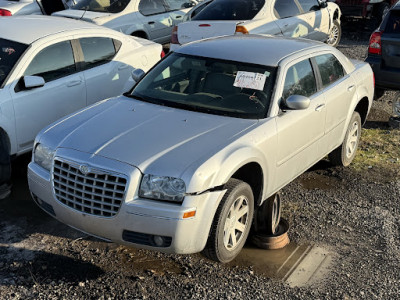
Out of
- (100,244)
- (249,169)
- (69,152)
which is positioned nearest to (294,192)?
(249,169)

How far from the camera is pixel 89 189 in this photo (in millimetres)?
4430

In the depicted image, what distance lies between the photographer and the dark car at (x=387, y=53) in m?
8.55

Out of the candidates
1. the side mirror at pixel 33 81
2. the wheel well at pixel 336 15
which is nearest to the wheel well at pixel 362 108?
the side mirror at pixel 33 81

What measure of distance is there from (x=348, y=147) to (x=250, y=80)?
2.13 m

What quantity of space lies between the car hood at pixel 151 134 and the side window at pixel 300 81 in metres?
0.69

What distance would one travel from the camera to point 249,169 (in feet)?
16.3

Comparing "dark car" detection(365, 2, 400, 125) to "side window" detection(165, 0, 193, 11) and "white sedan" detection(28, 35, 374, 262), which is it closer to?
"white sedan" detection(28, 35, 374, 262)

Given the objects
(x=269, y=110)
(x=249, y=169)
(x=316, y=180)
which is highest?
(x=269, y=110)

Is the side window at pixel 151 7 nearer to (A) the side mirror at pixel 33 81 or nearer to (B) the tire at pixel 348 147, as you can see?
(A) the side mirror at pixel 33 81

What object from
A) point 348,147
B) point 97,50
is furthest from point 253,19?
point 348,147

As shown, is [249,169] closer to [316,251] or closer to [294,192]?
[316,251]

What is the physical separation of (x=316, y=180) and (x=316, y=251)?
171 centimetres

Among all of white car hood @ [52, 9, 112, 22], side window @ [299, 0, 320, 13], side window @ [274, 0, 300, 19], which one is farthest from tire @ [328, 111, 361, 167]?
white car hood @ [52, 9, 112, 22]

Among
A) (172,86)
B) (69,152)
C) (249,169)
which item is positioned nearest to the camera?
(69,152)
